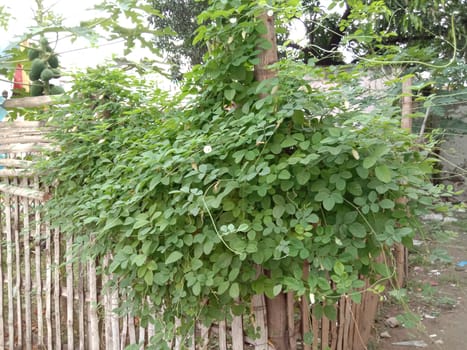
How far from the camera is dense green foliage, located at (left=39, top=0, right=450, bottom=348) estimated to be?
128cm

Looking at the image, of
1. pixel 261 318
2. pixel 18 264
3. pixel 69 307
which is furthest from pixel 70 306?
pixel 261 318

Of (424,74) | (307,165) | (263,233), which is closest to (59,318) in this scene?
(263,233)

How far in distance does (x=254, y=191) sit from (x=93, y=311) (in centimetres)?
157

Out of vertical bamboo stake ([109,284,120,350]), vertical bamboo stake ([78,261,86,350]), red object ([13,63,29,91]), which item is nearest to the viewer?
vertical bamboo stake ([109,284,120,350])

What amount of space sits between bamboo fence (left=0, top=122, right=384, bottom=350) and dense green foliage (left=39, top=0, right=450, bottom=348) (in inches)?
20.2

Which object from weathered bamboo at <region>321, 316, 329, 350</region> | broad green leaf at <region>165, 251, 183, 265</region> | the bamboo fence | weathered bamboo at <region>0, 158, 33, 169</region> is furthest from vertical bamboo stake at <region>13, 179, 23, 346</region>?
weathered bamboo at <region>321, 316, 329, 350</region>

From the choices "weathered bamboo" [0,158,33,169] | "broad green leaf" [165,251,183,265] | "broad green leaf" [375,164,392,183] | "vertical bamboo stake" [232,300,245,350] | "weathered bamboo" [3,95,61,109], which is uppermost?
"weathered bamboo" [3,95,61,109]

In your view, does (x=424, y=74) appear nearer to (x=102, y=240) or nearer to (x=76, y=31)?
(x=76, y=31)

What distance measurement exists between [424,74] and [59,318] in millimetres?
4256

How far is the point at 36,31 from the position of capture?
245 cm

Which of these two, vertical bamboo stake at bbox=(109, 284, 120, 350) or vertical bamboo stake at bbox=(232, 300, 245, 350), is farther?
vertical bamboo stake at bbox=(109, 284, 120, 350)

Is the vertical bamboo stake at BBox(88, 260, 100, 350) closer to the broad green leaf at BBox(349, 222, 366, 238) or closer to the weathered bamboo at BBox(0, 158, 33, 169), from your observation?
the weathered bamboo at BBox(0, 158, 33, 169)

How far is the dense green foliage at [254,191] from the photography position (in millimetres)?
1280

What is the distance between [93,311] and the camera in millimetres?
2443
